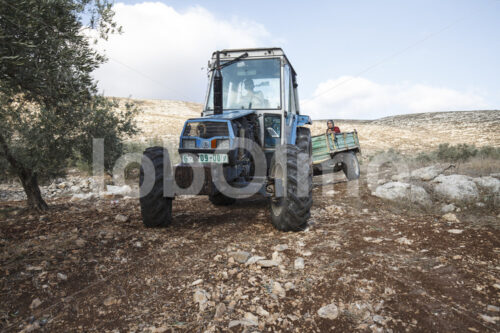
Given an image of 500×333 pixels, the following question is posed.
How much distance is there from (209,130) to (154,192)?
1215mm

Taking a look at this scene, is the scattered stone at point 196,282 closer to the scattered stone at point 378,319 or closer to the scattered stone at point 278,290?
the scattered stone at point 278,290

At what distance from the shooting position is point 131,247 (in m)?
4.00

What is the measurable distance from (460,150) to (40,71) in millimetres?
15425

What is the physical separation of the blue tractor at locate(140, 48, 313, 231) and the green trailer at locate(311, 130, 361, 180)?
4.30 m

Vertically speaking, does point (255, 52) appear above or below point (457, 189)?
above

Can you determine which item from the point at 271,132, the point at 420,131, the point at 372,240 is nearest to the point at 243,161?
the point at 271,132

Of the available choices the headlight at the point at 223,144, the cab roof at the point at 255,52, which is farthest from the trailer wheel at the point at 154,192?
the cab roof at the point at 255,52

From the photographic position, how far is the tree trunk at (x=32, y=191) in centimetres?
570

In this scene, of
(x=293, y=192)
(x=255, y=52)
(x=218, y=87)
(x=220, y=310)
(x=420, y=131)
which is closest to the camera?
(x=220, y=310)

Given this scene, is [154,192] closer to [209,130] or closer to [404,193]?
[209,130]

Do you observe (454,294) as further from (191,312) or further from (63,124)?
(63,124)

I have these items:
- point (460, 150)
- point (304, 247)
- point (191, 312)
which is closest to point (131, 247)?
point (191, 312)

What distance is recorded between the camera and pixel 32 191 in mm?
5785

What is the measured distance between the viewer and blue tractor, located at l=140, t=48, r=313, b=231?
4367mm
